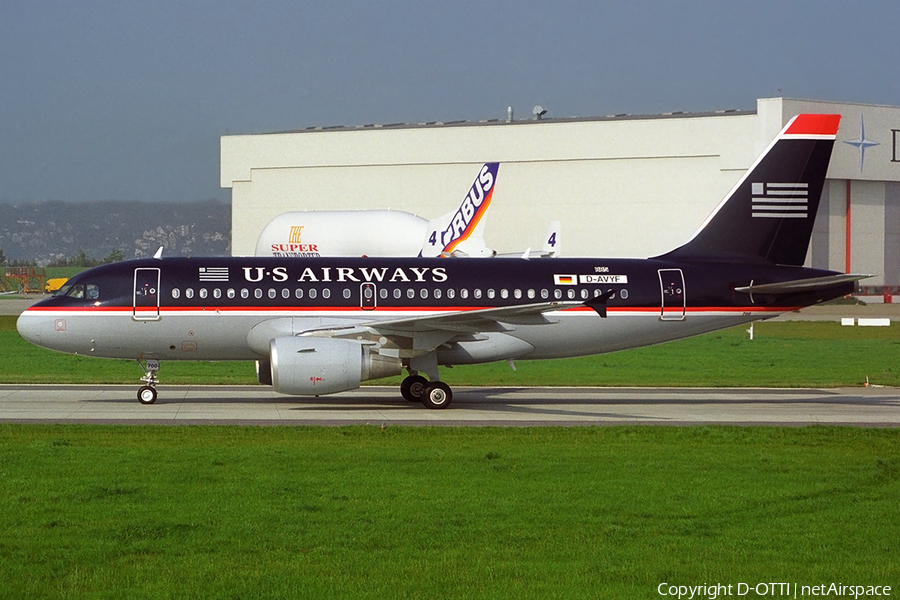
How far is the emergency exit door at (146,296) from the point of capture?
27.5m

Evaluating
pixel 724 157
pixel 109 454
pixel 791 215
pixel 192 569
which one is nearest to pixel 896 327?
pixel 724 157

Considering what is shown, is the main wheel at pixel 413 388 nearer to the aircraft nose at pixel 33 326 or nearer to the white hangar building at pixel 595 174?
the aircraft nose at pixel 33 326

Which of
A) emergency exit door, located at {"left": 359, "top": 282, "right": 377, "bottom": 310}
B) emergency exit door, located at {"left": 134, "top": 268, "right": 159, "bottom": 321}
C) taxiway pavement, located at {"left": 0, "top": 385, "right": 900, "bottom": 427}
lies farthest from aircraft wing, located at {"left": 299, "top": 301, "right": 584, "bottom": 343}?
emergency exit door, located at {"left": 134, "top": 268, "right": 159, "bottom": 321}

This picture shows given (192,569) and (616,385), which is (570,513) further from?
(616,385)

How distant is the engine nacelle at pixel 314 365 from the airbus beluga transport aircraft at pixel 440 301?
34mm

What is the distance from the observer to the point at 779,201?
30.2 m

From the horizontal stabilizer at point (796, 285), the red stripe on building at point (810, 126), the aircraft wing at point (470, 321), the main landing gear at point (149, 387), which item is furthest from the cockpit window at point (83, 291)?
the red stripe on building at point (810, 126)

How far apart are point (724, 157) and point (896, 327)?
29.3m

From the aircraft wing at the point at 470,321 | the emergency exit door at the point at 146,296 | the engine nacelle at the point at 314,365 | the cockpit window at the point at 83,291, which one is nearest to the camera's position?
the engine nacelle at the point at 314,365

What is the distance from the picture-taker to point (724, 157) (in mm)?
87812

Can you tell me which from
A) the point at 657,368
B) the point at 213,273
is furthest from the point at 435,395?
the point at 657,368

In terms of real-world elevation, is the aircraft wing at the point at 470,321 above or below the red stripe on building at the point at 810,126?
below

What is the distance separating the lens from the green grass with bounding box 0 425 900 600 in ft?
35.0

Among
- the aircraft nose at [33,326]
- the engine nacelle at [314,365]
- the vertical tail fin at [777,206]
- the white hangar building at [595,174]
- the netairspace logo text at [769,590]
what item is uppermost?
the white hangar building at [595,174]
